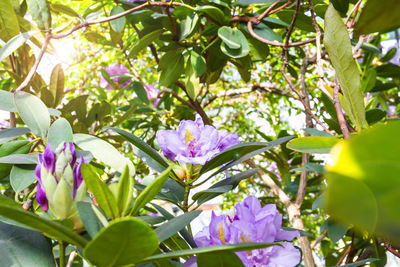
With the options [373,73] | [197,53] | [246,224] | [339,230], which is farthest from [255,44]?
[246,224]

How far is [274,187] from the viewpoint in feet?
3.72

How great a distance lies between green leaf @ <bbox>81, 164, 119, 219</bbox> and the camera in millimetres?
334

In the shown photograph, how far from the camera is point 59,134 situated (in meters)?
0.53

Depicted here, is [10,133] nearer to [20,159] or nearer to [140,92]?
[20,159]

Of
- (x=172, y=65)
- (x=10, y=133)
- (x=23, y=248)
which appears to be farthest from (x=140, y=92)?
(x=23, y=248)

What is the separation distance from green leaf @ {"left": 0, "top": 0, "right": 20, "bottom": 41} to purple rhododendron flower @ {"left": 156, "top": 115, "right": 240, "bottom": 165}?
1.61ft

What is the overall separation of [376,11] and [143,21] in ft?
3.04

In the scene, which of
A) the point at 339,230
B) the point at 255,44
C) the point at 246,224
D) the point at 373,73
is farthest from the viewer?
the point at 373,73

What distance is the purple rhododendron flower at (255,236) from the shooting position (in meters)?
0.45

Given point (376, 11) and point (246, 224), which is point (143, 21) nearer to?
point (246, 224)

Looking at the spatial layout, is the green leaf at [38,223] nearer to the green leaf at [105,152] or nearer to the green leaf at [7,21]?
the green leaf at [105,152]

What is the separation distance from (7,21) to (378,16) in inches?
32.9

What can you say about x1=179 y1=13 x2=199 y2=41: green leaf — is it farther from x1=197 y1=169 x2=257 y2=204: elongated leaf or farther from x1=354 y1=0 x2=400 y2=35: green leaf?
x1=354 y1=0 x2=400 y2=35: green leaf

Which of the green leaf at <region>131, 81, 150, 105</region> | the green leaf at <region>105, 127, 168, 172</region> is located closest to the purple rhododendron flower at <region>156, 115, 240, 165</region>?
the green leaf at <region>105, 127, 168, 172</region>
